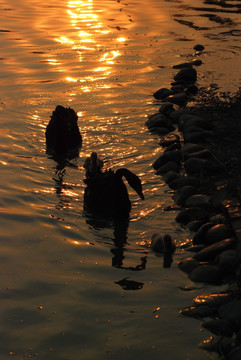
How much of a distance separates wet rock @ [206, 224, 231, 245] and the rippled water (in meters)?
0.42

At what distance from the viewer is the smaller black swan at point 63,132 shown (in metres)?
12.7

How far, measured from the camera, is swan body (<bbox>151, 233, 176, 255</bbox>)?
854cm

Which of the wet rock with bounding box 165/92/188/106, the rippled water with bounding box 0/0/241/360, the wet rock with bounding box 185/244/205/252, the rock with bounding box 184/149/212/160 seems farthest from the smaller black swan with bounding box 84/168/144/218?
the wet rock with bounding box 165/92/188/106

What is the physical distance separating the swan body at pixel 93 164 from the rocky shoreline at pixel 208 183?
3.21 feet

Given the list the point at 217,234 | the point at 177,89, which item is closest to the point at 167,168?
the point at 217,234

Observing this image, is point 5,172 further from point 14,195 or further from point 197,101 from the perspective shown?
point 197,101

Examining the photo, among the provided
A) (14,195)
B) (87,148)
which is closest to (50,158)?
(87,148)

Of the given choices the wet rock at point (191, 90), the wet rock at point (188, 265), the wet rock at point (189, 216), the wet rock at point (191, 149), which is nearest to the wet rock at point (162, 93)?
the wet rock at point (191, 90)

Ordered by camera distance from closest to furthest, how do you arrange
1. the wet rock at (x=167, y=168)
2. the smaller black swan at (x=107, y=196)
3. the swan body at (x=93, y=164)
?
1. the smaller black swan at (x=107, y=196)
2. the swan body at (x=93, y=164)
3. the wet rock at (x=167, y=168)

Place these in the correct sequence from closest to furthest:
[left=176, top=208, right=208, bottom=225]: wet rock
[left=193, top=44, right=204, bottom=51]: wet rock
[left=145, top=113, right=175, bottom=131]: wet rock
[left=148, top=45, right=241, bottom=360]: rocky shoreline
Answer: [left=148, top=45, right=241, bottom=360]: rocky shoreline < [left=176, top=208, right=208, bottom=225]: wet rock < [left=145, top=113, right=175, bottom=131]: wet rock < [left=193, top=44, right=204, bottom=51]: wet rock

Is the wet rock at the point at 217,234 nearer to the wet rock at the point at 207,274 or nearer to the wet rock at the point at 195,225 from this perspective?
the wet rock at the point at 195,225

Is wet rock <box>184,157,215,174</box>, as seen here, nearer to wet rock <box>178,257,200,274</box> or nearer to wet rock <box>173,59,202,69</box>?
wet rock <box>178,257,200,274</box>

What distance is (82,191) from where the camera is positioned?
10.8m

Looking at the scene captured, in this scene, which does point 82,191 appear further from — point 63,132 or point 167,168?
point 63,132
